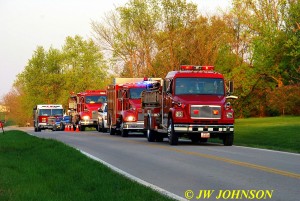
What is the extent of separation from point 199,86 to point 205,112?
4.88 feet

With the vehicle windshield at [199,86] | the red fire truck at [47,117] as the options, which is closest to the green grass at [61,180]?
the vehicle windshield at [199,86]

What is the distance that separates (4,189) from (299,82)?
179ft

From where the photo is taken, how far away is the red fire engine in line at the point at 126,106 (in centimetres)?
3906

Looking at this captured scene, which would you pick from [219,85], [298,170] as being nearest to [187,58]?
[219,85]

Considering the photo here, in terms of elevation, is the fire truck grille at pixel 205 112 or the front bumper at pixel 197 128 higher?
the fire truck grille at pixel 205 112

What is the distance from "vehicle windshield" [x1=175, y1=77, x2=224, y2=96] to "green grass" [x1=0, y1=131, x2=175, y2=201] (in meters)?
8.29

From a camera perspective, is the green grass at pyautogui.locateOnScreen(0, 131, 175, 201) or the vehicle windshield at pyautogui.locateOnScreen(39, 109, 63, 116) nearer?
the green grass at pyautogui.locateOnScreen(0, 131, 175, 201)

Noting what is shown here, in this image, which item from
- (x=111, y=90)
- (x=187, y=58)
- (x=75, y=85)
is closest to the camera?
(x=111, y=90)

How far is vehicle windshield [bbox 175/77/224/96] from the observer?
28.4m

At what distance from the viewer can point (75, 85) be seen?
104938mm

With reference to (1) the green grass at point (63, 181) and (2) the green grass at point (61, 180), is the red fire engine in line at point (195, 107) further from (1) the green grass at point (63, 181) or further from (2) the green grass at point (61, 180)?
(1) the green grass at point (63, 181)

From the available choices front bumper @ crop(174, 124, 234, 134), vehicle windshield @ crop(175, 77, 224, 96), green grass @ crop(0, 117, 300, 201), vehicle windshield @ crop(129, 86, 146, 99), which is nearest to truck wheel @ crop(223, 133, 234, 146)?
front bumper @ crop(174, 124, 234, 134)

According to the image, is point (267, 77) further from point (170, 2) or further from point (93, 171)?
point (93, 171)

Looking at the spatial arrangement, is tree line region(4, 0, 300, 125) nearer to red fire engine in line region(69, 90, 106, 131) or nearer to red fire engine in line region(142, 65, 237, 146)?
red fire engine in line region(69, 90, 106, 131)
